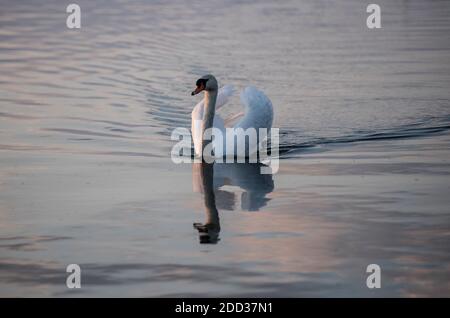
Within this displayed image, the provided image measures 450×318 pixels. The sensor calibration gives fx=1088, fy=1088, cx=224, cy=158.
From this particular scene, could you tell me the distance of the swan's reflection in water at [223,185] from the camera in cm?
958

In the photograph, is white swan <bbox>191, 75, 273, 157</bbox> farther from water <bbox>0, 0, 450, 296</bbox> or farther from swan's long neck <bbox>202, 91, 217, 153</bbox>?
water <bbox>0, 0, 450, 296</bbox>

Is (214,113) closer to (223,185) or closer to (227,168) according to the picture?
(227,168)

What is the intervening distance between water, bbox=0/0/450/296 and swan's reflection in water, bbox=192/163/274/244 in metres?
0.05

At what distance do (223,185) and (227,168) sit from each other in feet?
3.23

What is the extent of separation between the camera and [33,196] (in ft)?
35.1

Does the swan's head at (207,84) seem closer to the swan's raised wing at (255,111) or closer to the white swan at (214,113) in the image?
the white swan at (214,113)

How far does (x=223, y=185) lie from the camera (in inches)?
450

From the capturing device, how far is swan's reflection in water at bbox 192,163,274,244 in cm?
958

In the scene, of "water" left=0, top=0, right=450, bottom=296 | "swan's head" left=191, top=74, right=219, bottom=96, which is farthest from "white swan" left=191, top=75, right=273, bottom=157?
"water" left=0, top=0, right=450, bottom=296

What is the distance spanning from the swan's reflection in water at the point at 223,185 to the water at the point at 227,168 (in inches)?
2.0
